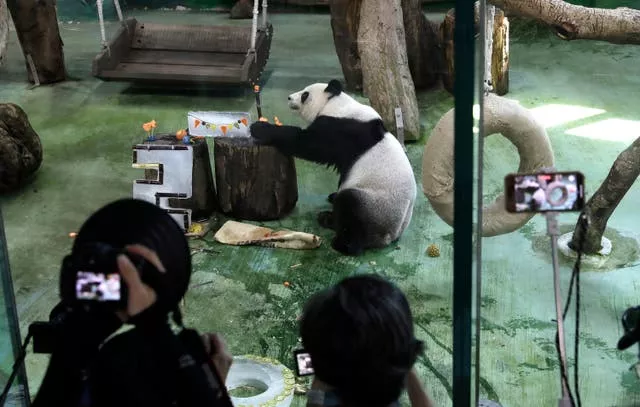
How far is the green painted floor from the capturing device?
245 centimetres

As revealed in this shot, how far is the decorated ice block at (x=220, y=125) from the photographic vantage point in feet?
12.5

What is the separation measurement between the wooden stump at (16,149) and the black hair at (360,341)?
3.26m

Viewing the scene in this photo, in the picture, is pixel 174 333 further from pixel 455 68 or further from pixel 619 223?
pixel 619 223

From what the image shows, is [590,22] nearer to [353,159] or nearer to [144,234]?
[353,159]

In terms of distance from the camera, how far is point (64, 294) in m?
1.30

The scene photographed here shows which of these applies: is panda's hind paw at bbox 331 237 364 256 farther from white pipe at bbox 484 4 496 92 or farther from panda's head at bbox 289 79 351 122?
white pipe at bbox 484 4 496 92

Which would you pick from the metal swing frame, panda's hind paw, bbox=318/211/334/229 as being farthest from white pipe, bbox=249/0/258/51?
panda's hind paw, bbox=318/211/334/229

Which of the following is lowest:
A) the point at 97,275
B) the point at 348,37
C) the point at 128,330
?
the point at 348,37

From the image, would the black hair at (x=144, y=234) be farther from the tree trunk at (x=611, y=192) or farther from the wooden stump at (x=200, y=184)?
the wooden stump at (x=200, y=184)

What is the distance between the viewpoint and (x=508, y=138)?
2654 mm

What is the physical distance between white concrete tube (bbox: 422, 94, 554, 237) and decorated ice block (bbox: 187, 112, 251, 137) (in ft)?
4.25

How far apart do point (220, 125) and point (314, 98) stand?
1.53ft

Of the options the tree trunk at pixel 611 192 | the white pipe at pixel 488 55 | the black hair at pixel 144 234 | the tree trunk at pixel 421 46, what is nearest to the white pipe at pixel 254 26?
the tree trunk at pixel 421 46

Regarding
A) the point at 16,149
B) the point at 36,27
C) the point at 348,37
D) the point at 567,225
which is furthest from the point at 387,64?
the point at 36,27
